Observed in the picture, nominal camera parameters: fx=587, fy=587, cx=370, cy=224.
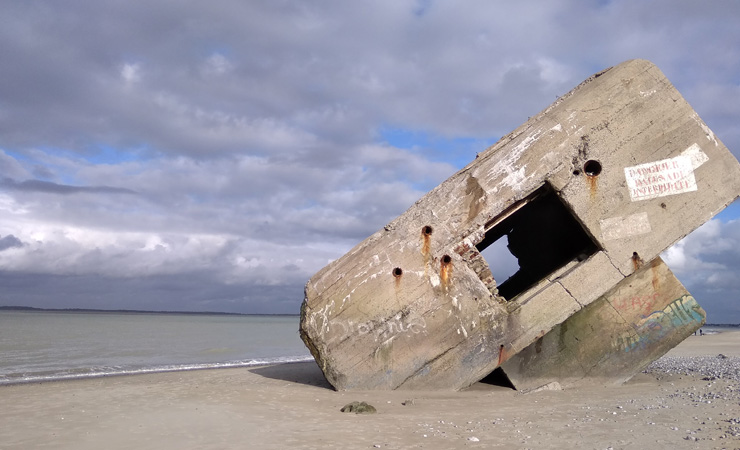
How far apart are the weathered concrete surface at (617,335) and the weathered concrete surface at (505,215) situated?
41 centimetres

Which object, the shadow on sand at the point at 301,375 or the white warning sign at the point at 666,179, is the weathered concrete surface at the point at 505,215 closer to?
the white warning sign at the point at 666,179

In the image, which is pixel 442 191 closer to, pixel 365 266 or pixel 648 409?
pixel 365 266

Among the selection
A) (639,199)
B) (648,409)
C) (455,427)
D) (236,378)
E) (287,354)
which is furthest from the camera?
(287,354)

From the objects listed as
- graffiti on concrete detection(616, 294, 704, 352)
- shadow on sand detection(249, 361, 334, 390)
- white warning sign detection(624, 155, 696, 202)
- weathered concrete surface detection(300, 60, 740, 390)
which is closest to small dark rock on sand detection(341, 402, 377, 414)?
weathered concrete surface detection(300, 60, 740, 390)

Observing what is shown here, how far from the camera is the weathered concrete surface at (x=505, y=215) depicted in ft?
20.0

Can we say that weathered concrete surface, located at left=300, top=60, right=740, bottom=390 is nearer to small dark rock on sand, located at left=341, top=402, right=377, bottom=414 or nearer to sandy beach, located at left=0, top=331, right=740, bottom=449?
sandy beach, located at left=0, top=331, right=740, bottom=449

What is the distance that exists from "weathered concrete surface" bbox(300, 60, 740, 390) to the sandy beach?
1.57 ft

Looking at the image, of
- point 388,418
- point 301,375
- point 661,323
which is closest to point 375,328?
point 388,418

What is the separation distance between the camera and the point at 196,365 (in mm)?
13250

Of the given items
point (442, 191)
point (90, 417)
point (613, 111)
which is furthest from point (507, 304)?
point (90, 417)

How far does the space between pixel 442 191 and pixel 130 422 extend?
12.5 ft

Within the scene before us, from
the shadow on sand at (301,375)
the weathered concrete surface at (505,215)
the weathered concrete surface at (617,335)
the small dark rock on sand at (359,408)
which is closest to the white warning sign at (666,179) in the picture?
the weathered concrete surface at (505,215)

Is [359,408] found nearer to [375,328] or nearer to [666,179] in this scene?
[375,328]

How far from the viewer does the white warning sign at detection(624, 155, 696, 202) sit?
6.14m
